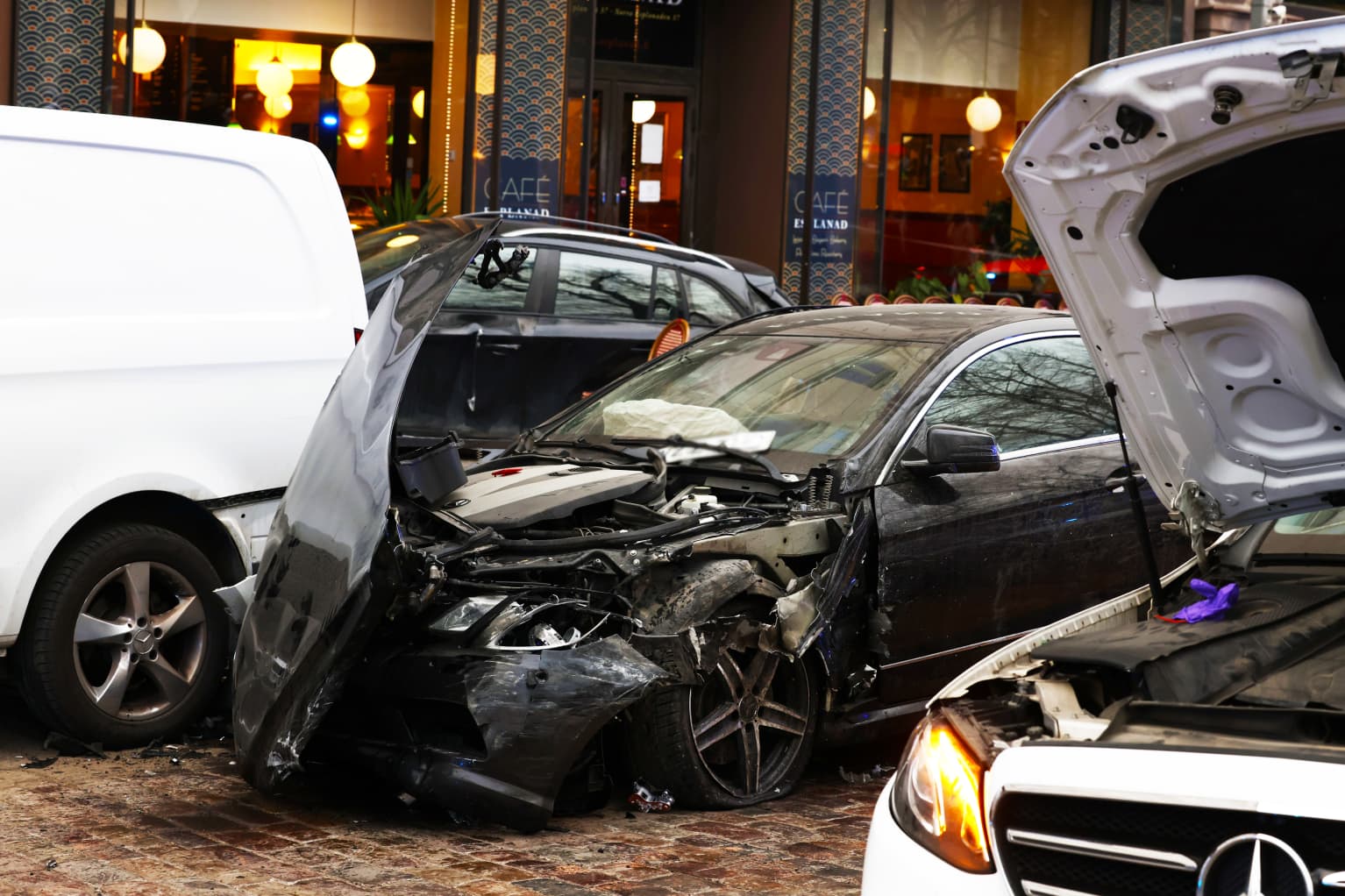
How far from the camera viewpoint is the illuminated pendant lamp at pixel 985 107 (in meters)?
18.7

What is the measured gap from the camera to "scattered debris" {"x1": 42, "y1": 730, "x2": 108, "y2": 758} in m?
6.38

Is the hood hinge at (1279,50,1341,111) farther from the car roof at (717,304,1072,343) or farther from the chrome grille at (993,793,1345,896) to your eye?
the car roof at (717,304,1072,343)

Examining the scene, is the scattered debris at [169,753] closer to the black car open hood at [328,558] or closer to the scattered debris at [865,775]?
the black car open hood at [328,558]

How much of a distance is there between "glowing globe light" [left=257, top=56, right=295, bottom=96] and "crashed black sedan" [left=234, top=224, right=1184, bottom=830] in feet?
29.1

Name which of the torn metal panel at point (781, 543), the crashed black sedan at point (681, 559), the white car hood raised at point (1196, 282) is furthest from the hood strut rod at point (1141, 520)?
the torn metal panel at point (781, 543)

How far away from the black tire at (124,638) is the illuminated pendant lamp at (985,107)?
530 inches

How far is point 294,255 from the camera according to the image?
7035 millimetres

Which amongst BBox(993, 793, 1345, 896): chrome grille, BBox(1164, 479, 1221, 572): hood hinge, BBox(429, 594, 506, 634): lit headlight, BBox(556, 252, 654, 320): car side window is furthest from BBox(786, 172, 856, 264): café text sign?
BBox(993, 793, 1345, 896): chrome grille

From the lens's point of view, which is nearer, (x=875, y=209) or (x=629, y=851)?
(x=629, y=851)

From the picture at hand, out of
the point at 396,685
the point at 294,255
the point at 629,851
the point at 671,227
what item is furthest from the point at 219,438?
the point at 671,227

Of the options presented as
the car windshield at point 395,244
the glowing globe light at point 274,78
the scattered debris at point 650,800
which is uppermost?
the glowing globe light at point 274,78

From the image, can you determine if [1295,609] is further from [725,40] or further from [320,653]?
[725,40]

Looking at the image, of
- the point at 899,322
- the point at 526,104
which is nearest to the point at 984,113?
the point at 526,104

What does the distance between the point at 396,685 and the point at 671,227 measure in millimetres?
12685
